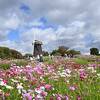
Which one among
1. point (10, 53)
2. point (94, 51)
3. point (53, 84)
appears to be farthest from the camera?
point (94, 51)

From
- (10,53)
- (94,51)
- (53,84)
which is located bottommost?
(53,84)

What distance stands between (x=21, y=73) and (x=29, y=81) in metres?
1.06

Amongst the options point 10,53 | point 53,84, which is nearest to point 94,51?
point 10,53

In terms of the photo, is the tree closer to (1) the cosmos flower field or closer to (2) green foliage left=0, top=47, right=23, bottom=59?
(2) green foliage left=0, top=47, right=23, bottom=59

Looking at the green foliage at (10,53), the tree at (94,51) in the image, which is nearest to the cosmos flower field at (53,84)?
the green foliage at (10,53)

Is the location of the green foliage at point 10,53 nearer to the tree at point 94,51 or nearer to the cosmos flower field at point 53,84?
the tree at point 94,51

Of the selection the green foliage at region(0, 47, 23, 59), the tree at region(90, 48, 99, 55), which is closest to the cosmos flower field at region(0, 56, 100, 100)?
the green foliage at region(0, 47, 23, 59)

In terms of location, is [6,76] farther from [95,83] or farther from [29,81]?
[95,83]

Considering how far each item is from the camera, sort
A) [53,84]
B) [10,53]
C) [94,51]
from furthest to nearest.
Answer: [94,51]
[10,53]
[53,84]

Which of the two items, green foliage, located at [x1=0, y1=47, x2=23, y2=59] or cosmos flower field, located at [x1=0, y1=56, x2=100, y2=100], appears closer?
cosmos flower field, located at [x1=0, y1=56, x2=100, y2=100]

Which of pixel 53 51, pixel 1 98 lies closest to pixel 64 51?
pixel 53 51

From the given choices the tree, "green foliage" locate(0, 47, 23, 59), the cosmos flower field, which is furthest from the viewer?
the tree

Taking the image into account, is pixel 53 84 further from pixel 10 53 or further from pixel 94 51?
pixel 94 51

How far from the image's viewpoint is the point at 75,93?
627 cm
